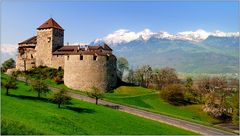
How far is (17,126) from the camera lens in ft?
87.2

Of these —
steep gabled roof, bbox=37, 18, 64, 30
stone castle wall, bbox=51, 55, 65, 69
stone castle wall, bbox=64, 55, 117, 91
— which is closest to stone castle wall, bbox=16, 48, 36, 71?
stone castle wall, bbox=51, 55, 65, 69

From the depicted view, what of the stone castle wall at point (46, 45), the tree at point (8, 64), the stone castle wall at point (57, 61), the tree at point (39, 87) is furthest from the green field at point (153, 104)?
the tree at point (8, 64)

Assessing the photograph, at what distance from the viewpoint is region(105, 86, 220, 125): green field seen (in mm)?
61491

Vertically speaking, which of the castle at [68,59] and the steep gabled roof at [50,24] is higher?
the steep gabled roof at [50,24]

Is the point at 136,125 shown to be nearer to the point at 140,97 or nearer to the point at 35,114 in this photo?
the point at 35,114

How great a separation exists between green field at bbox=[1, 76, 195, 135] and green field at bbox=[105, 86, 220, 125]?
1438 cm

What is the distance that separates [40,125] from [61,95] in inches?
560

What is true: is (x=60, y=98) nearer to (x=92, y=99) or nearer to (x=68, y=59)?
(x=92, y=99)

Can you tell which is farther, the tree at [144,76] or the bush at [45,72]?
the tree at [144,76]

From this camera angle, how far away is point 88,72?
67.4m

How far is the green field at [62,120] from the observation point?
2909 cm

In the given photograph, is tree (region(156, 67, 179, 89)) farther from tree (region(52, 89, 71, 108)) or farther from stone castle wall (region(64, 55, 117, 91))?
tree (region(52, 89, 71, 108))

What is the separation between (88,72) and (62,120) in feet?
105

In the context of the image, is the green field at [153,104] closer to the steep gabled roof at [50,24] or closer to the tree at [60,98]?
the tree at [60,98]
